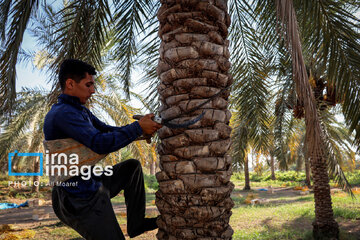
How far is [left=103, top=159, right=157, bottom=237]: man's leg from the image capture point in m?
2.47

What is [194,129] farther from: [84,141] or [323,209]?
[323,209]

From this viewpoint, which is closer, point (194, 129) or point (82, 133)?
point (82, 133)

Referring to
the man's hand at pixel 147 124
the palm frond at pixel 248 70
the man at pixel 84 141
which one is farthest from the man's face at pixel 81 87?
the palm frond at pixel 248 70

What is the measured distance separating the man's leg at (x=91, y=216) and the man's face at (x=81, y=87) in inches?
29.8

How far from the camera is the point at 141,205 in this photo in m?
2.49

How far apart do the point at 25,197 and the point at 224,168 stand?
17157 mm

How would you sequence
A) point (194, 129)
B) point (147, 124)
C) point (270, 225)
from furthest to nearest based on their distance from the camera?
point (270, 225), point (194, 129), point (147, 124)

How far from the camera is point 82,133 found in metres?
1.97

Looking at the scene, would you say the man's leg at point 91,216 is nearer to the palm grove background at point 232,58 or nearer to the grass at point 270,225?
the palm grove background at point 232,58

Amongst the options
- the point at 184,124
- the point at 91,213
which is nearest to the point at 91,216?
the point at 91,213

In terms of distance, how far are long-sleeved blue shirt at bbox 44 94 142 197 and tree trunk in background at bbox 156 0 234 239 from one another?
410mm

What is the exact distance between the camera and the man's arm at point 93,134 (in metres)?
1.95

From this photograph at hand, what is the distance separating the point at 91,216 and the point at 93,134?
61cm

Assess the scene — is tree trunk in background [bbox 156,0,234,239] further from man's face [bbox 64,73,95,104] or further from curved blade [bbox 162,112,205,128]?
man's face [bbox 64,73,95,104]
